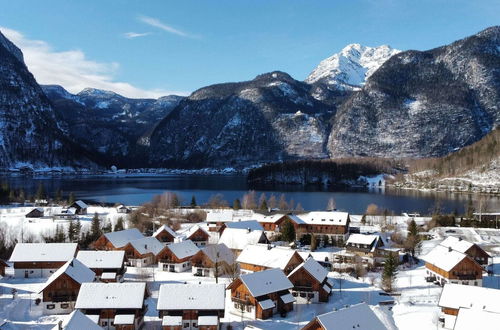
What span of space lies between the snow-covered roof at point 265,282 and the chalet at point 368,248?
1701cm

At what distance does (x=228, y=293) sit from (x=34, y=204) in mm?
68906

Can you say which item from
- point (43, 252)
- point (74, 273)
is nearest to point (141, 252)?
point (43, 252)

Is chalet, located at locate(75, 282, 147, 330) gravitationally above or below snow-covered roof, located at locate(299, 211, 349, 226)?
below

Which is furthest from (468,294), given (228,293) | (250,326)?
(228,293)

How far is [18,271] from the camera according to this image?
138 feet

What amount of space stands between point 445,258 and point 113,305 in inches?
1142

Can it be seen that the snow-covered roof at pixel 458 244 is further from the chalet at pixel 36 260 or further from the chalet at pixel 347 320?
the chalet at pixel 36 260

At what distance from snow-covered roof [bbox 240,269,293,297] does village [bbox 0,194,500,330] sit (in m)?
0.08

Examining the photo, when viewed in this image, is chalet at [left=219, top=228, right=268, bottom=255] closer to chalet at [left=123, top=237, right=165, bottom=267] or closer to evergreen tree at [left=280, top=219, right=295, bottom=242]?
evergreen tree at [left=280, top=219, right=295, bottom=242]

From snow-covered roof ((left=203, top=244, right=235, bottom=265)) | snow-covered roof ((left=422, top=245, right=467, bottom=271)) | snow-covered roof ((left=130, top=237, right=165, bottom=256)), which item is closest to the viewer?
snow-covered roof ((left=422, top=245, right=467, bottom=271))

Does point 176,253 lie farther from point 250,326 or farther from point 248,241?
point 250,326

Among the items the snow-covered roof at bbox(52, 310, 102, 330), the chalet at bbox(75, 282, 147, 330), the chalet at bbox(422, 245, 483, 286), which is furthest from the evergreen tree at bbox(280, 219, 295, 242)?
the snow-covered roof at bbox(52, 310, 102, 330)

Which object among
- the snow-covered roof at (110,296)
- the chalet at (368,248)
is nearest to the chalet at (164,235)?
the chalet at (368,248)

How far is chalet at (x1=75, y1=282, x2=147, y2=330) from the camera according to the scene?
29.5m
